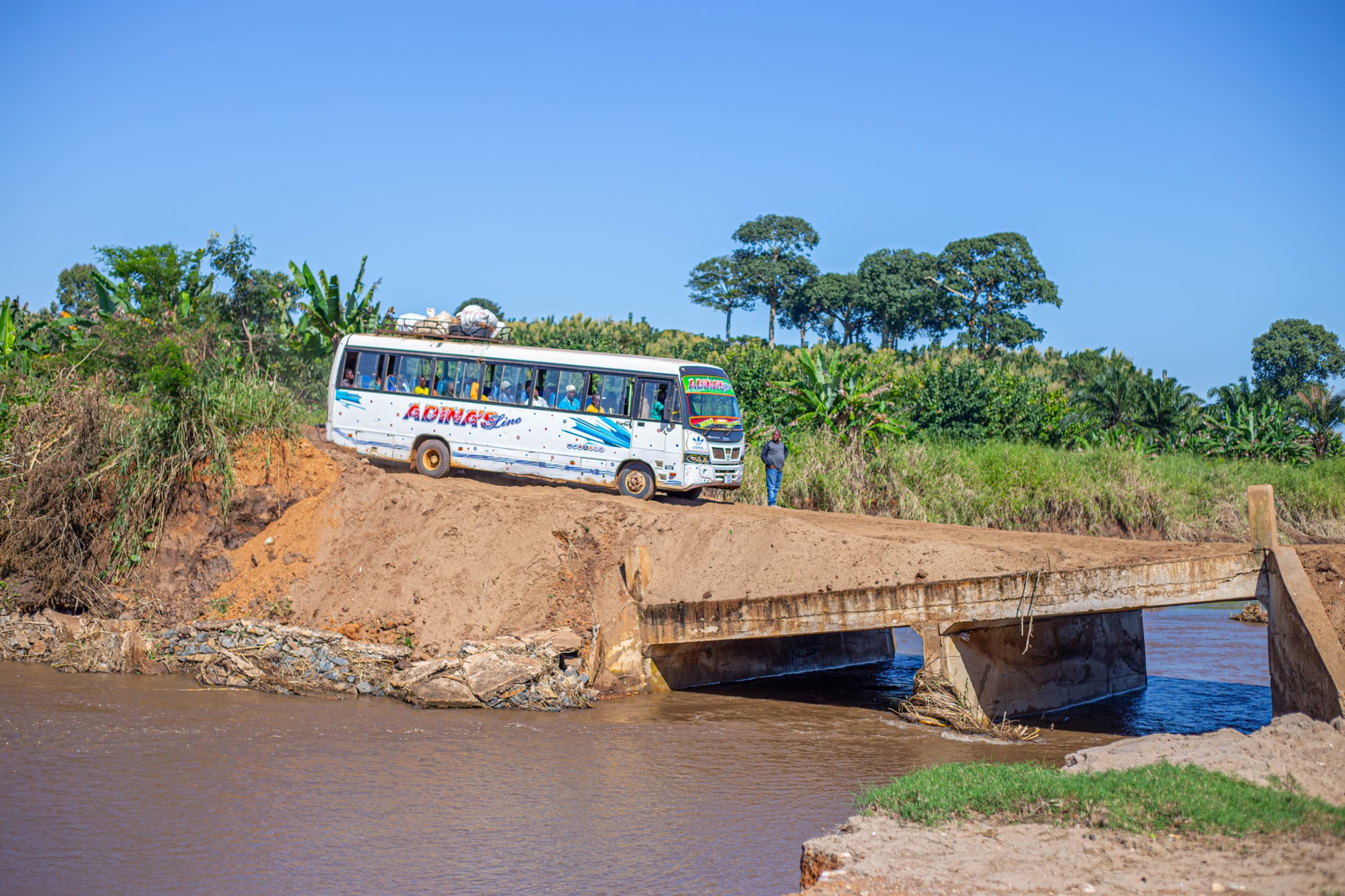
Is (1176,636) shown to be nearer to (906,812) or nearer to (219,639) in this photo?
(906,812)

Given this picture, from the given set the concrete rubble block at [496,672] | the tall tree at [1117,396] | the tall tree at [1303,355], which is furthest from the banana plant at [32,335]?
the tall tree at [1303,355]

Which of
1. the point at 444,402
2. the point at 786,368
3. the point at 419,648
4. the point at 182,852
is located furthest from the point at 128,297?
the point at 182,852

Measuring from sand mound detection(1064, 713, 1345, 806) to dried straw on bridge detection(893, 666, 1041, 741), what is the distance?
2919 mm

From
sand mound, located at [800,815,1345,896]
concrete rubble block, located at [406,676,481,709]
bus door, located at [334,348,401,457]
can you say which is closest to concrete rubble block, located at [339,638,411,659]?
concrete rubble block, located at [406,676,481,709]

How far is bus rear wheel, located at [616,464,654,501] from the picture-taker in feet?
63.4

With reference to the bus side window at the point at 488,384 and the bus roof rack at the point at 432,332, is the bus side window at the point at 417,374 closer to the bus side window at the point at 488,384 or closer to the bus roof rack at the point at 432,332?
the bus roof rack at the point at 432,332

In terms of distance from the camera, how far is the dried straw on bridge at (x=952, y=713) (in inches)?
528

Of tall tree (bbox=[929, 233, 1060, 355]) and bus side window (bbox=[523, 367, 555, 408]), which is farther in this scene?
tall tree (bbox=[929, 233, 1060, 355])

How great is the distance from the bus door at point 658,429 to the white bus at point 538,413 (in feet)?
0.06

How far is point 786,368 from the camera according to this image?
3475 cm

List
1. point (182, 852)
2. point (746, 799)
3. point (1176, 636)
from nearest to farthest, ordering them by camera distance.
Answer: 1. point (182, 852)
2. point (746, 799)
3. point (1176, 636)

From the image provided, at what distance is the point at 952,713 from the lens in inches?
540

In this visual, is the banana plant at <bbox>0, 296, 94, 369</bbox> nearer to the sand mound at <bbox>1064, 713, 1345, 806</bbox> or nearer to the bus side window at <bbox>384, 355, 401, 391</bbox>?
the bus side window at <bbox>384, 355, 401, 391</bbox>

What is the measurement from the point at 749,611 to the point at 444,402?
8998 mm
